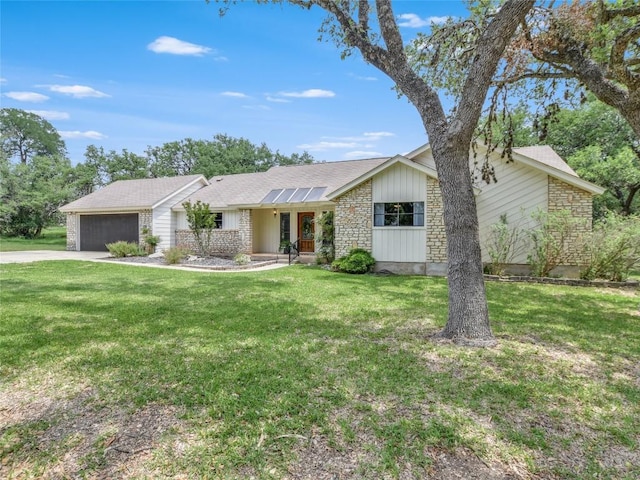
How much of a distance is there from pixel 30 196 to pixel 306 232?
24.2 metres

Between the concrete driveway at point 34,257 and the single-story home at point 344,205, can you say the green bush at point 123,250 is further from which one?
the single-story home at point 344,205

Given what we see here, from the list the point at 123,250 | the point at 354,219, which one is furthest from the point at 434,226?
the point at 123,250

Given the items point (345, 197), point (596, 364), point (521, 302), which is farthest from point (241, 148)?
point (596, 364)

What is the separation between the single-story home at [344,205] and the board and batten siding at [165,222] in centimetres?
6

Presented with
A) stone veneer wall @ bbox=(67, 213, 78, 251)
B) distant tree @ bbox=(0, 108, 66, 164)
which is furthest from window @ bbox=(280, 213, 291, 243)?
distant tree @ bbox=(0, 108, 66, 164)

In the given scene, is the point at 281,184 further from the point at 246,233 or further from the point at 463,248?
the point at 463,248

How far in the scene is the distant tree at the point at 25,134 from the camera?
1955 inches

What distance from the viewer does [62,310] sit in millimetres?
6770

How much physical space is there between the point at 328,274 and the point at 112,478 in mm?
9989

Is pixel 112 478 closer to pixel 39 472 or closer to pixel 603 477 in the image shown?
pixel 39 472

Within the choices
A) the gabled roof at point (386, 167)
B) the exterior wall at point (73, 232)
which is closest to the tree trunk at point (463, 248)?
the gabled roof at point (386, 167)

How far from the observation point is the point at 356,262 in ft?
40.7

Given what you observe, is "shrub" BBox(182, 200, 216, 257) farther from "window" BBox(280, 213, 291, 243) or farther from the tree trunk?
the tree trunk

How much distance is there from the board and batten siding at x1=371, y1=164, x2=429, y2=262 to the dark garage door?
14.6 metres
